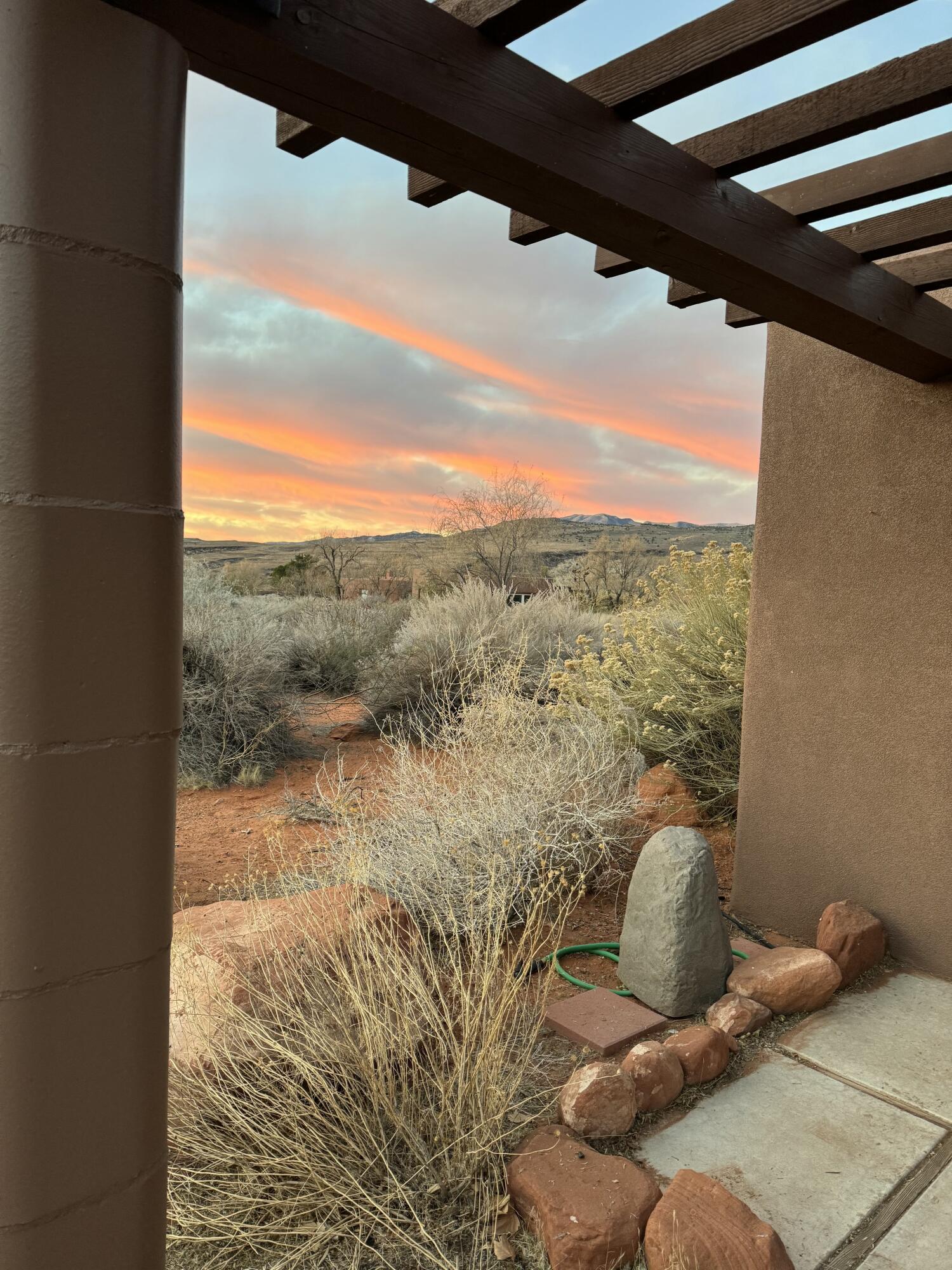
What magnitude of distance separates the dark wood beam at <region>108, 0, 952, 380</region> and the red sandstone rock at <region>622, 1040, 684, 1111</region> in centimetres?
228

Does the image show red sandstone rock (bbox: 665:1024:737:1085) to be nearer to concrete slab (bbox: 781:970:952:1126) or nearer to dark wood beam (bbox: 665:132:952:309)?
concrete slab (bbox: 781:970:952:1126)

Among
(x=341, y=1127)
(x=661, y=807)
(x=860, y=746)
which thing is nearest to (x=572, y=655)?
(x=661, y=807)

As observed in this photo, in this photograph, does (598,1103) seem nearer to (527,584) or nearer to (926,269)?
(926,269)

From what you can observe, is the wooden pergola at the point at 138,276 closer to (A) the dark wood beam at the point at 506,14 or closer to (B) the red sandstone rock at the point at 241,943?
(A) the dark wood beam at the point at 506,14

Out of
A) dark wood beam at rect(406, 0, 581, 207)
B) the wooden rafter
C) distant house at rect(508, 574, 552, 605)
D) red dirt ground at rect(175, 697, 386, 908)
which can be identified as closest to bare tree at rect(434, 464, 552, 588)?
distant house at rect(508, 574, 552, 605)

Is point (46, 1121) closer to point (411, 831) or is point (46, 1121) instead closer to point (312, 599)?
point (411, 831)

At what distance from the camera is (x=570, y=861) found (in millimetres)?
4543

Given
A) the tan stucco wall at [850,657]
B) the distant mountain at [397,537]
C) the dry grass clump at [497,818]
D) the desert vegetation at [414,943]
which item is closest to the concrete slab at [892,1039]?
the tan stucco wall at [850,657]

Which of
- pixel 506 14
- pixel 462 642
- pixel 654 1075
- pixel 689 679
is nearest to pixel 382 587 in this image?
pixel 462 642

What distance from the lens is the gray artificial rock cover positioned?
127 inches

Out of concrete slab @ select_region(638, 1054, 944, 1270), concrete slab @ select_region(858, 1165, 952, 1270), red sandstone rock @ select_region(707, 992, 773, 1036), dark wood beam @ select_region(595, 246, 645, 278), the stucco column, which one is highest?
dark wood beam @ select_region(595, 246, 645, 278)

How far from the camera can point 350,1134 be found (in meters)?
2.34

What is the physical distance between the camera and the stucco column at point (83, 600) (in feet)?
3.82

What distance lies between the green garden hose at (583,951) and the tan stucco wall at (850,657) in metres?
0.64
